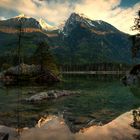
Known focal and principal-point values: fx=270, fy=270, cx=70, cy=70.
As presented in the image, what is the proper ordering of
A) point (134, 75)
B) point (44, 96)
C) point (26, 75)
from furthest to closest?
1. point (26, 75)
2. point (134, 75)
3. point (44, 96)

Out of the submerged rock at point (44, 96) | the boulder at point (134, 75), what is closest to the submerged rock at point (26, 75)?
the boulder at point (134, 75)

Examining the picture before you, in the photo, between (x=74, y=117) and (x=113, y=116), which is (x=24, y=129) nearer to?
(x=74, y=117)

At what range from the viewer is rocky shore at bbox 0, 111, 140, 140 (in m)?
16.2

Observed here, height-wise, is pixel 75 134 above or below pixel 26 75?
below

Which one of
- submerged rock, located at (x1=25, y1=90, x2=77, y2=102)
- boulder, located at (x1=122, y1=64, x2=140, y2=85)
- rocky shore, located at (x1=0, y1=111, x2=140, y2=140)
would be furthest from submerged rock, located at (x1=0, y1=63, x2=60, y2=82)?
rocky shore, located at (x1=0, y1=111, x2=140, y2=140)

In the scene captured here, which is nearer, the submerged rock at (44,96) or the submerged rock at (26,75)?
the submerged rock at (44,96)

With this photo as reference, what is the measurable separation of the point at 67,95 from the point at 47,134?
26.8 meters

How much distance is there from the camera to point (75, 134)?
17219mm

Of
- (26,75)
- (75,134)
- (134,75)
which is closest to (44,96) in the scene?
(75,134)

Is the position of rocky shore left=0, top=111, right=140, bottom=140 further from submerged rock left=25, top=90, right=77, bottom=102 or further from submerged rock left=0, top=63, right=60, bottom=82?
submerged rock left=0, top=63, right=60, bottom=82

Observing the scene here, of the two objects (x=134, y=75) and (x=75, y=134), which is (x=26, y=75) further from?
(x=75, y=134)

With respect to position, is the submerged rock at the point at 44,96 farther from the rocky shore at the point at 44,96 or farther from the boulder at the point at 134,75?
the boulder at the point at 134,75

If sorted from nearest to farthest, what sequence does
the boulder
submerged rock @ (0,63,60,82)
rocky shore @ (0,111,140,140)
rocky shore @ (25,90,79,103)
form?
rocky shore @ (0,111,140,140)
rocky shore @ (25,90,79,103)
the boulder
submerged rock @ (0,63,60,82)

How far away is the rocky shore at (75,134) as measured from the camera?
639 inches
